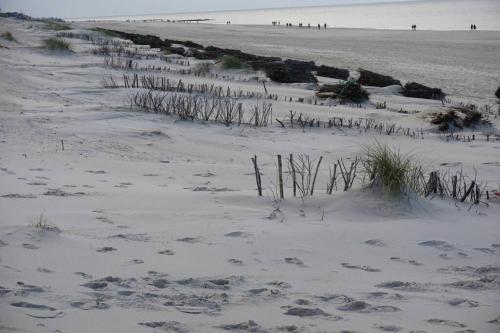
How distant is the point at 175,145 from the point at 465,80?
527 inches

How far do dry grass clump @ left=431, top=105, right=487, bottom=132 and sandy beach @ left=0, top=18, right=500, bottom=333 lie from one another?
1041 millimetres

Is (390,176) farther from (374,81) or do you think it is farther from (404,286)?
(374,81)

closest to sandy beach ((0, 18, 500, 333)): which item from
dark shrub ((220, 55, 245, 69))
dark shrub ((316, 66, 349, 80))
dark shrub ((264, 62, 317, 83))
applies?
dark shrub ((264, 62, 317, 83))

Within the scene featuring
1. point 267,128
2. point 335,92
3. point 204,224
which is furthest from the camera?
point 335,92

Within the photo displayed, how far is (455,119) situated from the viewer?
9266 millimetres

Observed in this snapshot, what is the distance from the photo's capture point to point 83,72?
1421cm

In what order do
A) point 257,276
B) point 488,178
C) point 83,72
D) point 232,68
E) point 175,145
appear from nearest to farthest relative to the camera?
point 257,276
point 488,178
point 175,145
point 83,72
point 232,68

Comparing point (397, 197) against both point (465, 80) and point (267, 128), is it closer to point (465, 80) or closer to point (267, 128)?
point (267, 128)

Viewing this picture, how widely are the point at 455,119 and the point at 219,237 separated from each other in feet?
22.1

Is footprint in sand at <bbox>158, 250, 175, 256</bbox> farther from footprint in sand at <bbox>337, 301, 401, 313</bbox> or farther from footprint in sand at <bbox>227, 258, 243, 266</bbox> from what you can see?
footprint in sand at <bbox>337, 301, 401, 313</bbox>

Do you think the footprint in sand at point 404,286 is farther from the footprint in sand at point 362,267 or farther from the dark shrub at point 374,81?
the dark shrub at point 374,81

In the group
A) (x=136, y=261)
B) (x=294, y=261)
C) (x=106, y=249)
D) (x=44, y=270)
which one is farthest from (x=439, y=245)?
(x=44, y=270)

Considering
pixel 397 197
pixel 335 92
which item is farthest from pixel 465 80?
pixel 397 197

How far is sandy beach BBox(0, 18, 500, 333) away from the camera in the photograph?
8.55ft
